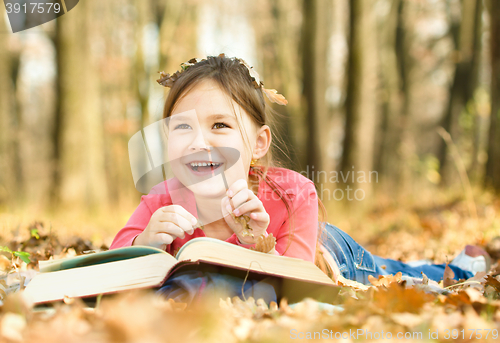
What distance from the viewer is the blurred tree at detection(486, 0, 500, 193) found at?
18.2ft

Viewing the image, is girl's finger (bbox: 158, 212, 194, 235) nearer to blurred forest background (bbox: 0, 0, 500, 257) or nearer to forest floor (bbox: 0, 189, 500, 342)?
forest floor (bbox: 0, 189, 500, 342)

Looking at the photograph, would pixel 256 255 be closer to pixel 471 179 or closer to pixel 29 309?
pixel 29 309

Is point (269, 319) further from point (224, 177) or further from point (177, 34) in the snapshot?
point (177, 34)

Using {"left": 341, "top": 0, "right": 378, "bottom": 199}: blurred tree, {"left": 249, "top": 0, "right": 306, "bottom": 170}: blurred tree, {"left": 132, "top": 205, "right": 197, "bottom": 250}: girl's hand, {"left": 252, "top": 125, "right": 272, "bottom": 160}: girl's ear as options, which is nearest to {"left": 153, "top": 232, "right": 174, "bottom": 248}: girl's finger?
{"left": 132, "top": 205, "right": 197, "bottom": 250}: girl's hand

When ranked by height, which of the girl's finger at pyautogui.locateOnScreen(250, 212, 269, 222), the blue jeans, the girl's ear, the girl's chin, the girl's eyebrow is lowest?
the blue jeans

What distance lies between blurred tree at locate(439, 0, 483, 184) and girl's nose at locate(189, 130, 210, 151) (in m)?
9.14

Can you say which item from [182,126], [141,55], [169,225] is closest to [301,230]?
[169,225]

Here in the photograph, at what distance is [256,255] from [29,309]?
0.79 m

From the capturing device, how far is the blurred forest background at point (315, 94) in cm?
581

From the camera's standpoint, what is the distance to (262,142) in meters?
2.29

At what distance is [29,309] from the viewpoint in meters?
1.24

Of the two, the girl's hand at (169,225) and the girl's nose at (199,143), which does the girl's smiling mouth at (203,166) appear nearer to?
the girl's nose at (199,143)

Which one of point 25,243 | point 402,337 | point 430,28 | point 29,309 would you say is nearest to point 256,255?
point 402,337

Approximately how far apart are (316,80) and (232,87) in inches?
217
